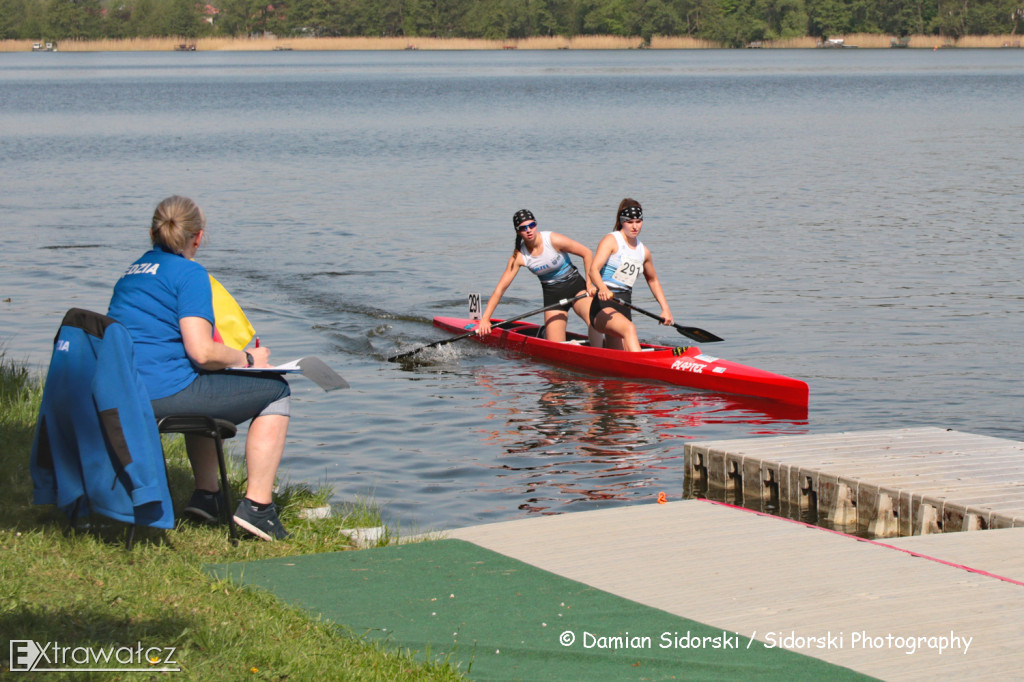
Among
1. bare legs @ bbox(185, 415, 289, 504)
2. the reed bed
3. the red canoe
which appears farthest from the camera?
the reed bed

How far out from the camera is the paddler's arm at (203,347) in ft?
18.1

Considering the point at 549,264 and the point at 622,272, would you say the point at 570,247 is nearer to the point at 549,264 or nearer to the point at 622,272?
the point at 549,264

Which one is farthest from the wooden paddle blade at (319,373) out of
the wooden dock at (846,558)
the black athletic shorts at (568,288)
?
the black athletic shorts at (568,288)

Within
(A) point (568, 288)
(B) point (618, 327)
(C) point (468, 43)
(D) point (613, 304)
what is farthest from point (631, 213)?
(C) point (468, 43)

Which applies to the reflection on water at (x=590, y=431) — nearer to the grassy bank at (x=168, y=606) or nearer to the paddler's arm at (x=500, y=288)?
the paddler's arm at (x=500, y=288)

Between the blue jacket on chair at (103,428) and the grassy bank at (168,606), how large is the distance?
24cm

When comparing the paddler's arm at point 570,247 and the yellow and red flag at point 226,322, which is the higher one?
the yellow and red flag at point 226,322

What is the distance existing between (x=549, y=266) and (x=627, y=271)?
1017 millimetres

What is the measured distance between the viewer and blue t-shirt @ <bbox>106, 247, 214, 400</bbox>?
5.55 m

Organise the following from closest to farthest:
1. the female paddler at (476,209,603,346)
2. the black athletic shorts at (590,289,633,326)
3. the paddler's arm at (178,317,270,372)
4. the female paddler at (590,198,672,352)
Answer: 1. the paddler's arm at (178,317,270,372)
2. the female paddler at (590,198,672,352)
3. the black athletic shorts at (590,289,633,326)
4. the female paddler at (476,209,603,346)

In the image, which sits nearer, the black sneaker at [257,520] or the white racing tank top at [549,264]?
the black sneaker at [257,520]

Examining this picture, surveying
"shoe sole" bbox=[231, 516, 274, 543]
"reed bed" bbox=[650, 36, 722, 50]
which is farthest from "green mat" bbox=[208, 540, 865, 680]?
"reed bed" bbox=[650, 36, 722, 50]

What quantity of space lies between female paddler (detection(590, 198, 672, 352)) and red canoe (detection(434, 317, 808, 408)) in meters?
0.23

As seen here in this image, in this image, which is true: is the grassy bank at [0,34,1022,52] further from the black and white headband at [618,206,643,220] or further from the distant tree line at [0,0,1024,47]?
the black and white headband at [618,206,643,220]
